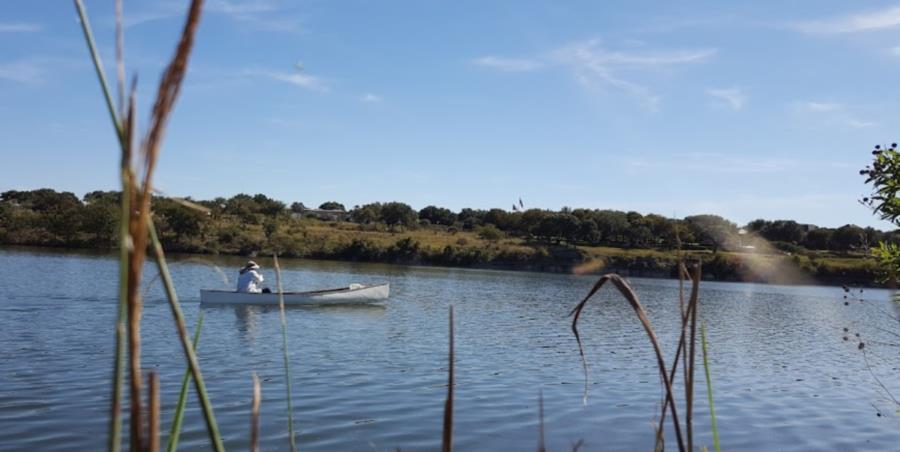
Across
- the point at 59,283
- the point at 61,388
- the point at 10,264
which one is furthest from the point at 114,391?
the point at 10,264

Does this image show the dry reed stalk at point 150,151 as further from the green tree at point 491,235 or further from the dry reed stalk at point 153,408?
the green tree at point 491,235

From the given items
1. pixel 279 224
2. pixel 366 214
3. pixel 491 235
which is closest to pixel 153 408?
pixel 279 224

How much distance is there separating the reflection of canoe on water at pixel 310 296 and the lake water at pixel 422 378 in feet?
2.34

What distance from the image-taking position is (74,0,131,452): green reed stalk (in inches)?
35.4

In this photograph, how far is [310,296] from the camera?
30938 millimetres

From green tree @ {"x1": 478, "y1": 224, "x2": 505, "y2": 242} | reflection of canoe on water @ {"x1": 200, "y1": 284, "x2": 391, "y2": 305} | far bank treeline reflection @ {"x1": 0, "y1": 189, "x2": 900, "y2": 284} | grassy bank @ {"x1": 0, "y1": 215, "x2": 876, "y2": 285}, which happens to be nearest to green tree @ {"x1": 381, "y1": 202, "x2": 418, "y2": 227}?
far bank treeline reflection @ {"x1": 0, "y1": 189, "x2": 900, "y2": 284}

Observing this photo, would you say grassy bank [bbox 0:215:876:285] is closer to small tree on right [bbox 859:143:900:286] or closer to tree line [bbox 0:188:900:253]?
tree line [bbox 0:188:900:253]

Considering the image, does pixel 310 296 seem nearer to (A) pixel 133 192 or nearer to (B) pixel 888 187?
(B) pixel 888 187

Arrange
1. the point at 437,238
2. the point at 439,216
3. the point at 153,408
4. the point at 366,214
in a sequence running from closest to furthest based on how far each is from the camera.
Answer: the point at 153,408
the point at 437,238
the point at 366,214
the point at 439,216

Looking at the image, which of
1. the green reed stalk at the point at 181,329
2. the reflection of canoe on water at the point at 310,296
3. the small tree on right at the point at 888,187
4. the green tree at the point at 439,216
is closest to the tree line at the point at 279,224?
the green tree at the point at 439,216

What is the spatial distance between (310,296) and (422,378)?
15.7 meters

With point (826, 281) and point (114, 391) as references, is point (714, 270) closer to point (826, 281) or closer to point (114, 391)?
point (826, 281)

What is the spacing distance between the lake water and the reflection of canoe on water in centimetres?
71

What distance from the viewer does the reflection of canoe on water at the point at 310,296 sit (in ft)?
94.8
